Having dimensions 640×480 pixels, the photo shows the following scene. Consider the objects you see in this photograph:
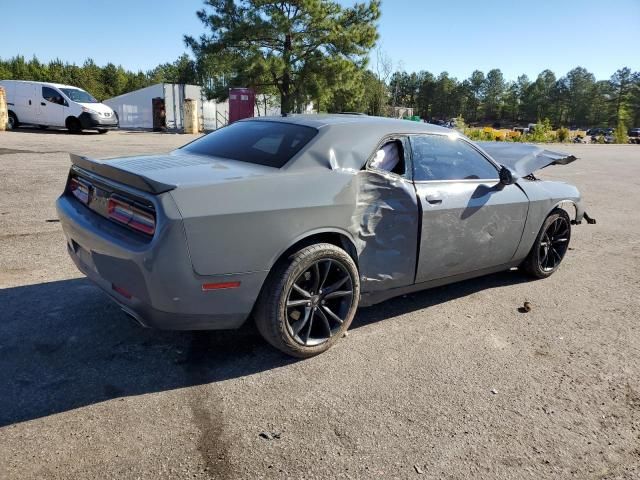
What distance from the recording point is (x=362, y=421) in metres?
2.57

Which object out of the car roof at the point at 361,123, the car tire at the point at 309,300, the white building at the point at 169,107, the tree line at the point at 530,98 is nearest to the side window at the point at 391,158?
the car roof at the point at 361,123

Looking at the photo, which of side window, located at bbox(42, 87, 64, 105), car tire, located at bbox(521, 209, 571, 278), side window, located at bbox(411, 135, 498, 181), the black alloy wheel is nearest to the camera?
the black alloy wheel

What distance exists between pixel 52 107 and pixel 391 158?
21191 millimetres

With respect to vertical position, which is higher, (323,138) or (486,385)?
(323,138)

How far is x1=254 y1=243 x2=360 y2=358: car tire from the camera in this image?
9.56ft

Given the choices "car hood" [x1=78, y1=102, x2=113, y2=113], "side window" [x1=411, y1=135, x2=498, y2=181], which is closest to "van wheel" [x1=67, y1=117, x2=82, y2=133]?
"car hood" [x1=78, y1=102, x2=113, y2=113]

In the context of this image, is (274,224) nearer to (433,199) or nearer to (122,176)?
(122,176)

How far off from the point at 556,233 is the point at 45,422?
459cm

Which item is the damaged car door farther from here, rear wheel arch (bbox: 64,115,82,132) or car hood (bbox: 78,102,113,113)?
rear wheel arch (bbox: 64,115,82,132)

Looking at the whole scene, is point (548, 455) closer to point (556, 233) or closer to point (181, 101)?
point (556, 233)

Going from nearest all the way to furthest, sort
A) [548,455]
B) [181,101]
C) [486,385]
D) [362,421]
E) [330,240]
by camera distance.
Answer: [548,455] → [362,421] → [486,385] → [330,240] → [181,101]

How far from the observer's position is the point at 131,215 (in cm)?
278

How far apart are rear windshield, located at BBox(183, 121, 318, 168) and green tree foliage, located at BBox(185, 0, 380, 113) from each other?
26.7m

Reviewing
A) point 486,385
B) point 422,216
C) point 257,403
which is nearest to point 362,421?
point 257,403
